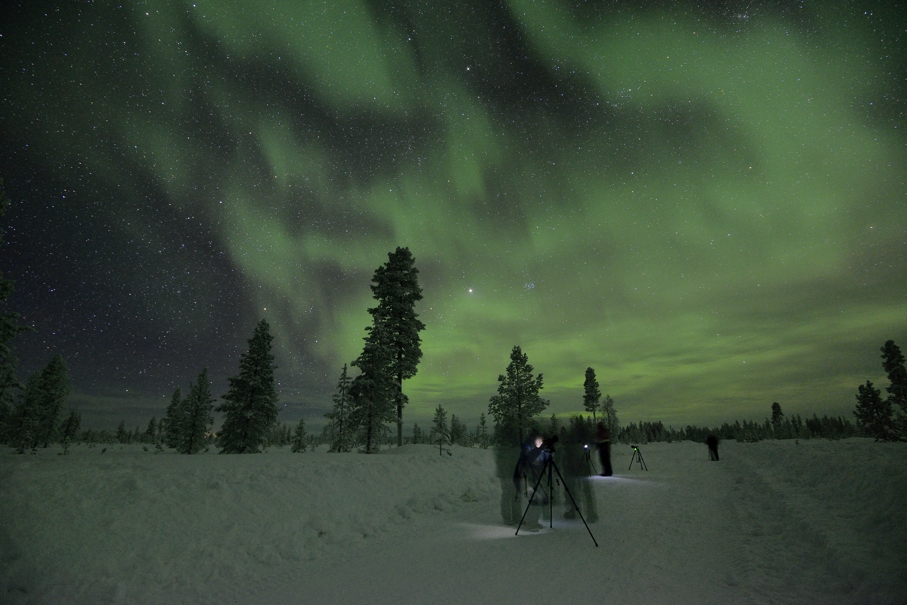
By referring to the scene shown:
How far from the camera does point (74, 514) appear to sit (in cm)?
737

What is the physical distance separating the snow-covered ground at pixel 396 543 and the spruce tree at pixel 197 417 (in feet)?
133

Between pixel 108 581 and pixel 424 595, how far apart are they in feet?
18.6

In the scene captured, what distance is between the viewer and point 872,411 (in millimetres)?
48562

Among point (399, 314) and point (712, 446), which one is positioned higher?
point (399, 314)

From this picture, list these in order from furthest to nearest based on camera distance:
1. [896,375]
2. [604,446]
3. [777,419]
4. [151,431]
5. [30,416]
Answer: [151,431], [777,419], [30,416], [896,375], [604,446]

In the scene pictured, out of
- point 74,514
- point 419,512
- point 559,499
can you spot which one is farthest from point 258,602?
point 559,499

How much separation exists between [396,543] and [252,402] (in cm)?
→ 2564

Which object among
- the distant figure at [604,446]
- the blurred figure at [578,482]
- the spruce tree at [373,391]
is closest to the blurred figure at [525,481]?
the blurred figure at [578,482]

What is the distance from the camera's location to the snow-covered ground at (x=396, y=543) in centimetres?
524

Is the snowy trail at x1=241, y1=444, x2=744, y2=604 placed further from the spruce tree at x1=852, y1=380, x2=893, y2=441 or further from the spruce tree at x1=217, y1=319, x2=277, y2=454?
the spruce tree at x1=852, y1=380, x2=893, y2=441

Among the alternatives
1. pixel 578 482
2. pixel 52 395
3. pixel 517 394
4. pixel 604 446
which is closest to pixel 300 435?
pixel 52 395

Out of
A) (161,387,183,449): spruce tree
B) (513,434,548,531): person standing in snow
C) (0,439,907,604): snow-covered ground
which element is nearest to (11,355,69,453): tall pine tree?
(161,387,183,449): spruce tree

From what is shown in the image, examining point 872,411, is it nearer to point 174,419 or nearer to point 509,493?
point 509,493

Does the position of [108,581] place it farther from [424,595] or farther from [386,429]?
[386,429]
